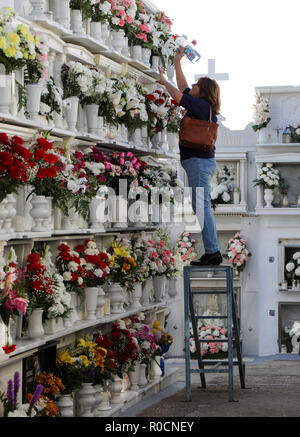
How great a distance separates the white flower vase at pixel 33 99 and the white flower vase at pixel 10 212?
0.70 m

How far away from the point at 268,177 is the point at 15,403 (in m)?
11.7

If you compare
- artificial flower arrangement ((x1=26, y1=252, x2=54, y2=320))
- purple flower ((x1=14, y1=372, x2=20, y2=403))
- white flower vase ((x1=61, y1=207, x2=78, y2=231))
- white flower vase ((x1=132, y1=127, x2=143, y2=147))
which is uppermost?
white flower vase ((x1=132, y1=127, x2=143, y2=147))

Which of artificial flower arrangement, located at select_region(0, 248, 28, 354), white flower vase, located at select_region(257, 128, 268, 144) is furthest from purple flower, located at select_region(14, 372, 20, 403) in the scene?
white flower vase, located at select_region(257, 128, 268, 144)

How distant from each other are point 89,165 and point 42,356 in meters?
1.61

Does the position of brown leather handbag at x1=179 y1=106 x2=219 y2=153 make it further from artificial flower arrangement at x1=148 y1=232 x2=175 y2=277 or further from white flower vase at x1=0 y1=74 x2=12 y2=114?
white flower vase at x1=0 y1=74 x2=12 y2=114

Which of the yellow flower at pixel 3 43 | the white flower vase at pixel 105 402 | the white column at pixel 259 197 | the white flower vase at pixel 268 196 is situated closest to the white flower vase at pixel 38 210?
the yellow flower at pixel 3 43

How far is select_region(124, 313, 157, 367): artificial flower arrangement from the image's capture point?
7.72 meters

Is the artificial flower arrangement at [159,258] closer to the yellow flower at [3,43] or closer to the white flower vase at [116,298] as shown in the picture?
the white flower vase at [116,298]

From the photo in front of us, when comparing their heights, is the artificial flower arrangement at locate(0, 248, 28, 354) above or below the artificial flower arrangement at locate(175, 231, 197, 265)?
below

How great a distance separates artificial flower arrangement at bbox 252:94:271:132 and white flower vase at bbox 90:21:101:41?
32.4 ft

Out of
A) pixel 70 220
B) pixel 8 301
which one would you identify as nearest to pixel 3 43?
pixel 8 301

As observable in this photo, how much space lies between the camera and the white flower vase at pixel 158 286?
8.24 metres

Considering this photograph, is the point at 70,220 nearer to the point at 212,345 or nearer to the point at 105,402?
the point at 105,402

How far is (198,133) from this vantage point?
23.6 ft
